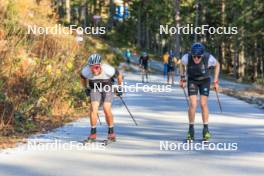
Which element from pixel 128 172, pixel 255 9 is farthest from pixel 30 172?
pixel 255 9

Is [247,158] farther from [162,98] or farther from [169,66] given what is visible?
[169,66]

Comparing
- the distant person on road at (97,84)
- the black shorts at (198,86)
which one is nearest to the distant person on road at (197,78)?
the black shorts at (198,86)

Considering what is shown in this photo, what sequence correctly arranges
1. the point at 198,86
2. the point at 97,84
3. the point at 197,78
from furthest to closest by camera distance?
the point at 198,86
the point at 197,78
the point at 97,84

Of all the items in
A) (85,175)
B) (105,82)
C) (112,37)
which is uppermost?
(112,37)

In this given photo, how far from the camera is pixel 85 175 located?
786cm

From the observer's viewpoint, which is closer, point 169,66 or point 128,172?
point 128,172

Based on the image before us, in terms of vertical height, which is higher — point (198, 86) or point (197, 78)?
point (197, 78)

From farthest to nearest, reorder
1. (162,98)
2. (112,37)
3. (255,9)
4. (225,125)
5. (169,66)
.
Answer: (112,37) → (255,9) → (169,66) → (162,98) → (225,125)

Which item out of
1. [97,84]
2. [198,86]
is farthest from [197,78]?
[97,84]

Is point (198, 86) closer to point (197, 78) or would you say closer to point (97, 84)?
point (197, 78)

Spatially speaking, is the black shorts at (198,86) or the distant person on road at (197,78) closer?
the distant person on road at (197,78)

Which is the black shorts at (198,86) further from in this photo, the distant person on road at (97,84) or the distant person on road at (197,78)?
the distant person on road at (97,84)

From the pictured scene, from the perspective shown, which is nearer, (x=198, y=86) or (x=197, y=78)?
(x=197, y=78)

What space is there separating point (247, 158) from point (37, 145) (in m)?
3.89
